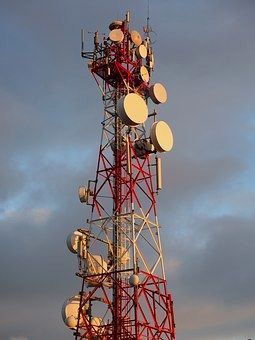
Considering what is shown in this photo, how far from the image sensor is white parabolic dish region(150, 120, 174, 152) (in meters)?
52.4

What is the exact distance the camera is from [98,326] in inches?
2005

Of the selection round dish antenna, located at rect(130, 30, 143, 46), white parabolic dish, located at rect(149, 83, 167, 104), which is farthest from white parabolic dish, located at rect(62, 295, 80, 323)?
round dish antenna, located at rect(130, 30, 143, 46)

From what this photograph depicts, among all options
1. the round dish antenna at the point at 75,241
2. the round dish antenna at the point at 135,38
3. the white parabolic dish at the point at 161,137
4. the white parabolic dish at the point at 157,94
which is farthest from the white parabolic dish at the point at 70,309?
the round dish antenna at the point at 135,38

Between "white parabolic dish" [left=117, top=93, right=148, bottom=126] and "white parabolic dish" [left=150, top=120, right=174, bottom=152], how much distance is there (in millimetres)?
1774

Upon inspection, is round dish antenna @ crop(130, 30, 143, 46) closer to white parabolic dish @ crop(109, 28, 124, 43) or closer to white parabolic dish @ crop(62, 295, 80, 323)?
white parabolic dish @ crop(109, 28, 124, 43)

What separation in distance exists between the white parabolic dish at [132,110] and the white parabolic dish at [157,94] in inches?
175

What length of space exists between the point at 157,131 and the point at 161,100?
14.6ft

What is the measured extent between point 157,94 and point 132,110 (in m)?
5.83

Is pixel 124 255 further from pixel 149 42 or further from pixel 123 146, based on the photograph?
pixel 149 42

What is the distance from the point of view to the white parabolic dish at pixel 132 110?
5044 cm

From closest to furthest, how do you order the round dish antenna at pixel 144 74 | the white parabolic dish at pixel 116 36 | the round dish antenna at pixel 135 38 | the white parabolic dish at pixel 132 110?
1. the white parabolic dish at pixel 132 110
2. the white parabolic dish at pixel 116 36
3. the round dish antenna at pixel 144 74
4. the round dish antenna at pixel 135 38

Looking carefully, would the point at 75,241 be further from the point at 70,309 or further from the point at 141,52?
the point at 141,52

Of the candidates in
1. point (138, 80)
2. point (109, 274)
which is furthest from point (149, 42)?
point (109, 274)

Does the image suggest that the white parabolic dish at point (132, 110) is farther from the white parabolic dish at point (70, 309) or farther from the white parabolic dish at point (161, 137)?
the white parabolic dish at point (70, 309)
